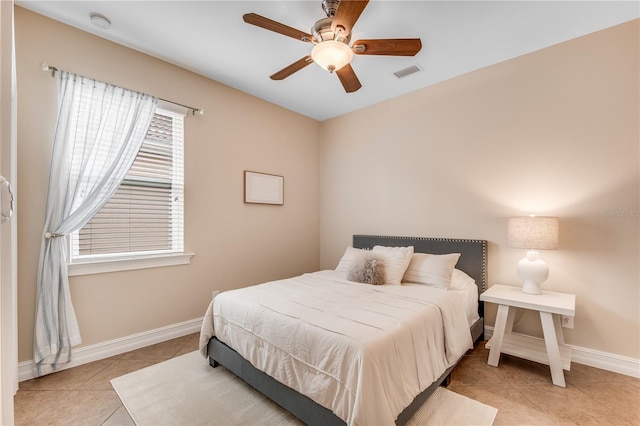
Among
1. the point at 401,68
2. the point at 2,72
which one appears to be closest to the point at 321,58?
the point at 401,68

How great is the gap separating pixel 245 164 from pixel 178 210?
3.36ft

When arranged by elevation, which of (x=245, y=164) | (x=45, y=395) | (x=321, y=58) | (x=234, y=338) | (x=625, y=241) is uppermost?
(x=321, y=58)

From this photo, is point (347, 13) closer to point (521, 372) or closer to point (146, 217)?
point (146, 217)

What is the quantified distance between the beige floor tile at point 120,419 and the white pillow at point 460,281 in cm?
273

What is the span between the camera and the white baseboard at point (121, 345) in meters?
2.25

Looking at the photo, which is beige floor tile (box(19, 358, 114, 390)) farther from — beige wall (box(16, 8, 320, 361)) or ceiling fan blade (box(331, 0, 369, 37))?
ceiling fan blade (box(331, 0, 369, 37))

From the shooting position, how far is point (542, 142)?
110 inches

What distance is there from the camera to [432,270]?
2.87 meters

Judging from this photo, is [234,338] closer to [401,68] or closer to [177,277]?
[177,277]

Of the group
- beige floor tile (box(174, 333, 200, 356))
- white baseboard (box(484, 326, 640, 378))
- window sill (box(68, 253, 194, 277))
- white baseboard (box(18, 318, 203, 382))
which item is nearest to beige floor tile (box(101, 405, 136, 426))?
beige floor tile (box(174, 333, 200, 356))

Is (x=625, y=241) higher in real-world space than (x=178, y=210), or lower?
lower

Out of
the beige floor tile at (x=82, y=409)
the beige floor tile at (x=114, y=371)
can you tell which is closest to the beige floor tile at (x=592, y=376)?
the beige floor tile at (x=82, y=409)

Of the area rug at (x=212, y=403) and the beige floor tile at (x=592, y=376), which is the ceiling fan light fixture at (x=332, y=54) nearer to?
the area rug at (x=212, y=403)

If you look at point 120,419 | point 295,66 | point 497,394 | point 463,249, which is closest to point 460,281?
point 463,249
